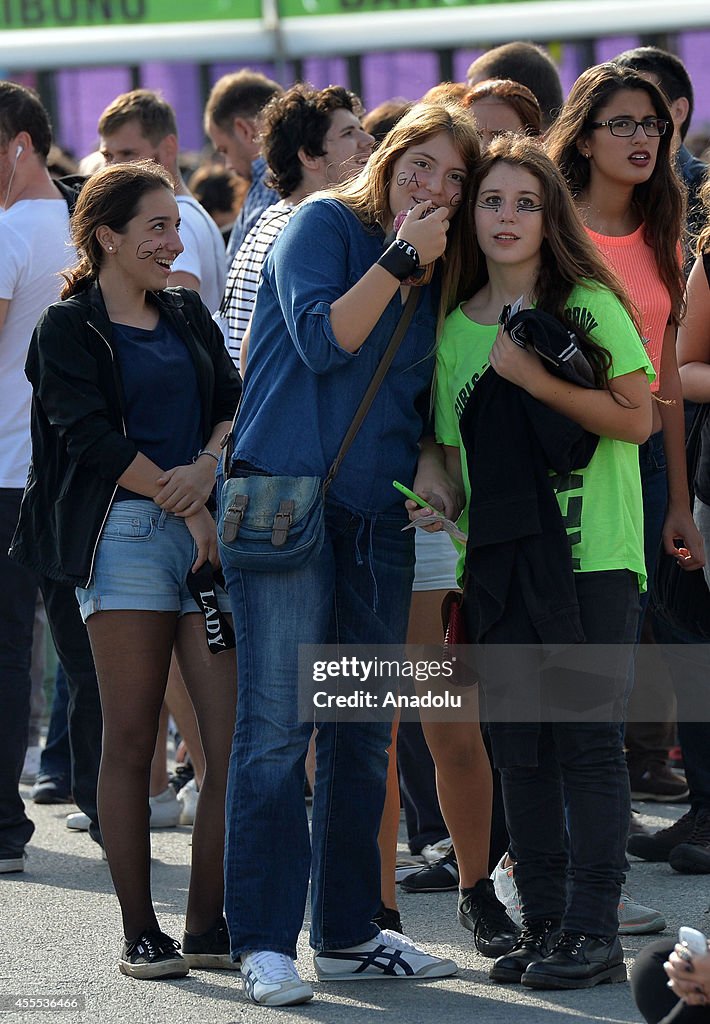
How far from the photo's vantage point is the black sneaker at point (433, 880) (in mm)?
4809

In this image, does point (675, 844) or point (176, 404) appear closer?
point (176, 404)

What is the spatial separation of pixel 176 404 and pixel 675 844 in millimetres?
2118

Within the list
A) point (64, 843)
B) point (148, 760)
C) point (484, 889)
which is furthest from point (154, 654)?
point (64, 843)

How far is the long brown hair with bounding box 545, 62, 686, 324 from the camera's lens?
4.35 meters

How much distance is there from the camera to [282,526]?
11.9ft

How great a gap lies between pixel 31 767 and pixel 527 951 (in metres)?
3.65

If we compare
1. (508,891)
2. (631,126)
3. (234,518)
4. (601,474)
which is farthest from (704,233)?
(508,891)

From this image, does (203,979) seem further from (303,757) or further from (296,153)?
(296,153)

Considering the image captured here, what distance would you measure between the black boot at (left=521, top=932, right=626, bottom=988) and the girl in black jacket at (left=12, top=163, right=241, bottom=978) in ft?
2.69

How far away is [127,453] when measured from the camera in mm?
4023

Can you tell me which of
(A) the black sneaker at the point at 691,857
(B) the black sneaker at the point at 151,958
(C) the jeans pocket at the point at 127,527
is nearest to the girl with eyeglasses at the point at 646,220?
(A) the black sneaker at the point at 691,857

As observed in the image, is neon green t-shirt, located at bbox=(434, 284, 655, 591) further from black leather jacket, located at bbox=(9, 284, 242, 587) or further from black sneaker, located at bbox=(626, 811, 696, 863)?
black sneaker, located at bbox=(626, 811, 696, 863)

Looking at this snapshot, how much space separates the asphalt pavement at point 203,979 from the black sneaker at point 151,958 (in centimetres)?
3

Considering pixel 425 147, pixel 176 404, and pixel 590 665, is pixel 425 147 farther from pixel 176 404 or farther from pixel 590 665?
pixel 590 665
